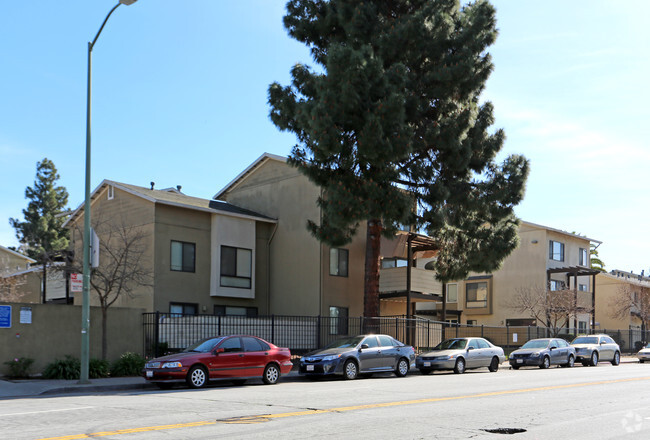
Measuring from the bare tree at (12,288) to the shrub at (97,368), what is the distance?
70.3ft

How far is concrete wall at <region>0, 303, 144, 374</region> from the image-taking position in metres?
19.9

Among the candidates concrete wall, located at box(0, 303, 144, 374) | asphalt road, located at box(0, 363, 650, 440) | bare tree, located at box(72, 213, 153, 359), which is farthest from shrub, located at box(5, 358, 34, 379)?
bare tree, located at box(72, 213, 153, 359)

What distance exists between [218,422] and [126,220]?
23.7 m

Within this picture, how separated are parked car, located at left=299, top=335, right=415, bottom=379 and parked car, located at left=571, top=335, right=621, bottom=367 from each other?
13.1m

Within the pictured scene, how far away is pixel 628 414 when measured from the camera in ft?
39.5

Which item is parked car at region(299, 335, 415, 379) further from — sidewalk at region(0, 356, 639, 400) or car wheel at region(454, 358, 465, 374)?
sidewalk at region(0, 356, 639, 400)

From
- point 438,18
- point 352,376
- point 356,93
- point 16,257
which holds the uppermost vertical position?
point 438,18

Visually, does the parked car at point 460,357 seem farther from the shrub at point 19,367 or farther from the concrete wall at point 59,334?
the shrub at point 19,367

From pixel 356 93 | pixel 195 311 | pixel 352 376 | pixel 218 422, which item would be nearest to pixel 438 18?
pixel 356 93

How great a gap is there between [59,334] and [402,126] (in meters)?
13.3

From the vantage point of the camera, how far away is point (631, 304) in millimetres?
54844

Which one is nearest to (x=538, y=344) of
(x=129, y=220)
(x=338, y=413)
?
(x=129, y=220)

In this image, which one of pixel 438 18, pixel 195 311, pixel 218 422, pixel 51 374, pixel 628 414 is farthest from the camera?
pixel 195 311

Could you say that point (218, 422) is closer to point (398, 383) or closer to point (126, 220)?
point (398, 383)
